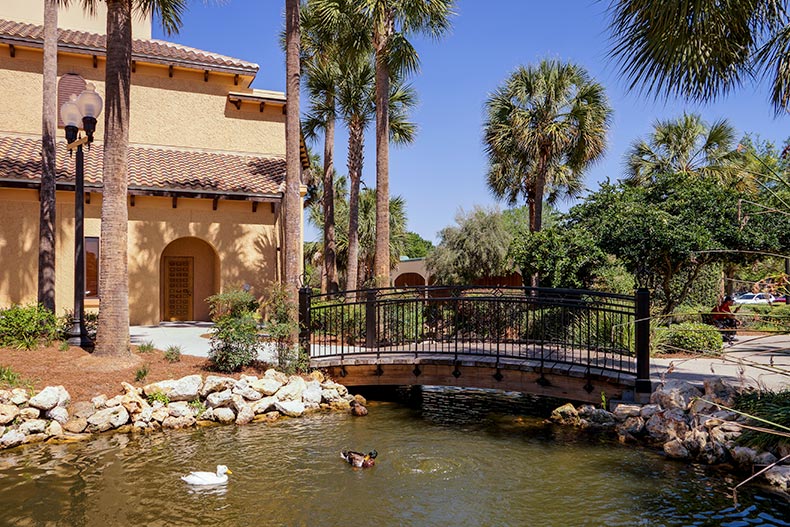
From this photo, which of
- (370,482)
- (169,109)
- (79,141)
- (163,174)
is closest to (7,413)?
(79,141)

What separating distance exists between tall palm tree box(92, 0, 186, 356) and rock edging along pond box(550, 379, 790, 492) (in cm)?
858

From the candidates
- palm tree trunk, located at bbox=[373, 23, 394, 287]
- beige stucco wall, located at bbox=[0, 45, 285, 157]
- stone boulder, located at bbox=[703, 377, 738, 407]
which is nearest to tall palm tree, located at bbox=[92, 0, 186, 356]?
palm tree trunk, located at bbox=[373, 23, 394, 287]

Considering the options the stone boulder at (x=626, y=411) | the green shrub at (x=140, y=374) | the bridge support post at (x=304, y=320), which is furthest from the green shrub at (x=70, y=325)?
the stone boulder at (x=626, y=411)

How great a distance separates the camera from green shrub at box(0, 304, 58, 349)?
12344mm

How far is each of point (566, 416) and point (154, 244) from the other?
47.3 feet

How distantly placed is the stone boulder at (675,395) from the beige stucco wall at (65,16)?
75.8 feet

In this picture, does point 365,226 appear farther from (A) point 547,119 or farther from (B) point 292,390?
(B) point 292,390

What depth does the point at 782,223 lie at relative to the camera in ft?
49.3

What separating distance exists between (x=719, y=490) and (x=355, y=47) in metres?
15.2

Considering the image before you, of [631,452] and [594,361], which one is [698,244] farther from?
[631,452]

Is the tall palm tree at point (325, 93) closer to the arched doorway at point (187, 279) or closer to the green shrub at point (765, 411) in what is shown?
the arched doorway at point (187, 279)

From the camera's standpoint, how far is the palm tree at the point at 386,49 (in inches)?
688

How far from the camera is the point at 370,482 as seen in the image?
7.59m

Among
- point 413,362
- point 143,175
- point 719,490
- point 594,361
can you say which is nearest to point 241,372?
point 413,362
